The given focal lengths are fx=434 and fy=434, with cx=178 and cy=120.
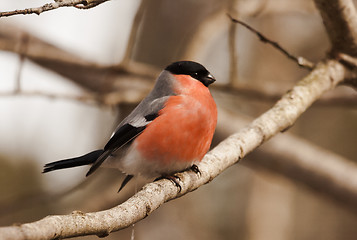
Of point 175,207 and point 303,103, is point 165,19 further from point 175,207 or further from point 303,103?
point 303,103

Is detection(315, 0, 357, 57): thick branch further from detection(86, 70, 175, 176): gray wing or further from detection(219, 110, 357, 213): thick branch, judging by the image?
detection(219, 110, 357, 213): thick branch

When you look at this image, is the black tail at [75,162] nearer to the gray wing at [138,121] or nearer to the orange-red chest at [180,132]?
the gray wing at [138,121]

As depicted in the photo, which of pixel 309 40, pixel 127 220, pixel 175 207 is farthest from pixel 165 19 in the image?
pixel 127 220

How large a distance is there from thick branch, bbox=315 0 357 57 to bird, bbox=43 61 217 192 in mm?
848

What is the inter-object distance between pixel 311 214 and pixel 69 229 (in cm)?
760

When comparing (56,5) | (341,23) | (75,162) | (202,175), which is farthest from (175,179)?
(341,23)

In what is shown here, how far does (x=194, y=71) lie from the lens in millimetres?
2684

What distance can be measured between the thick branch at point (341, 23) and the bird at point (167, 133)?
0.85 meters

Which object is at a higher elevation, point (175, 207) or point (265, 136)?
point (265, 136)

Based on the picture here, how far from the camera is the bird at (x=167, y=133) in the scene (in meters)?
2.43

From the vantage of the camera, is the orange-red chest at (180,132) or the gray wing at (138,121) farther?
the gray wing at (138,121)

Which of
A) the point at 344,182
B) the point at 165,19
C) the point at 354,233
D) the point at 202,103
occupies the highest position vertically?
the point at 202,103

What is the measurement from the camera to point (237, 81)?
3.84 metres

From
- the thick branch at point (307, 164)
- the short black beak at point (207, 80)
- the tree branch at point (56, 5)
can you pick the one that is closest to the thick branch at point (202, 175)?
the short black beak at point (207, 80)
